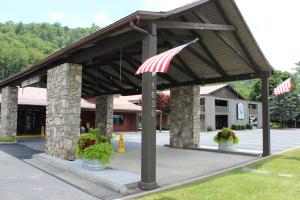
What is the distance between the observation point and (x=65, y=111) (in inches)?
463

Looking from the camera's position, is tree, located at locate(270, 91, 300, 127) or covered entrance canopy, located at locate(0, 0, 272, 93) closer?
covered entrance canopy, located at locate(0, 0, 272, 93)

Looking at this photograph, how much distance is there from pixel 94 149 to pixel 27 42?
55.2 m

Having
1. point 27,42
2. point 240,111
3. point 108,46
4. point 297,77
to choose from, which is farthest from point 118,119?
point 297,77

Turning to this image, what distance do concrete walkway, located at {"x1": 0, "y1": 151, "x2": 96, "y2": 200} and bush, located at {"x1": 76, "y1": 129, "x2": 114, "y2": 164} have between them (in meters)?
1.14

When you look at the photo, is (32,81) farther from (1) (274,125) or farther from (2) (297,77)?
(2) (297,77)

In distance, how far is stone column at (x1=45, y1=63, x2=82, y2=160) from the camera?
11750mm

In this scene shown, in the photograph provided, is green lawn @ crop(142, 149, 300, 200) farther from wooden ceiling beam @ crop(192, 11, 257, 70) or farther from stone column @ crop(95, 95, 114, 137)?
stone column @ crop(95, 95, 114, 137)

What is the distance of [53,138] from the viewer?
12.7 m

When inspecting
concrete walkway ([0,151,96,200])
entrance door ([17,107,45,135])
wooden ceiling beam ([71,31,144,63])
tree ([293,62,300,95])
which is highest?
tree ([293,62,300,95])

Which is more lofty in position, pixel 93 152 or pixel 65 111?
pixel 65 111

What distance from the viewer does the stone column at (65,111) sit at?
11750mm

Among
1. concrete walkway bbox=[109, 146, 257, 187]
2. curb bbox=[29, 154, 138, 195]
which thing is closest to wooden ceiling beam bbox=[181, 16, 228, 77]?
concrete walkway bbox=[109, 146, 257, 187]

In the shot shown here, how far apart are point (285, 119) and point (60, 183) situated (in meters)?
Answer: 56.7

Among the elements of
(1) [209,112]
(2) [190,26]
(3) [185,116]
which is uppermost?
(2) [190,26]
